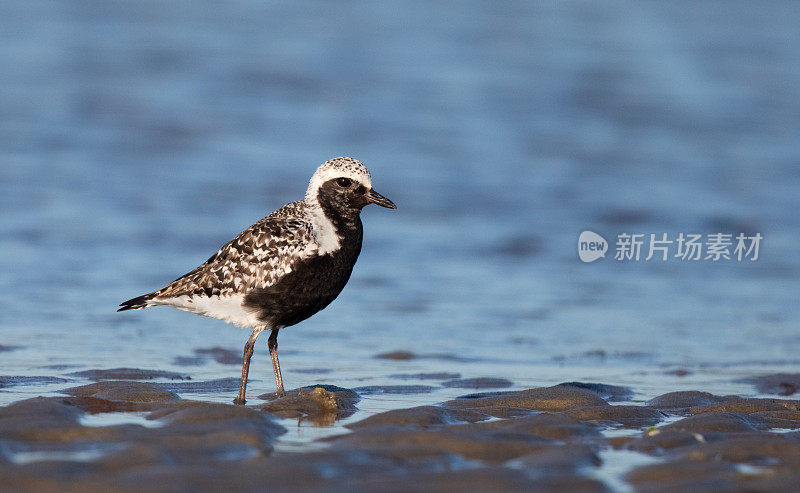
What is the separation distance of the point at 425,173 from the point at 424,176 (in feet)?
0.67

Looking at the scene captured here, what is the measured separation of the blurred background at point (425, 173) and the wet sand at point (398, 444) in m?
1.37

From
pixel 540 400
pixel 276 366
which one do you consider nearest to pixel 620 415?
pixel 540 400

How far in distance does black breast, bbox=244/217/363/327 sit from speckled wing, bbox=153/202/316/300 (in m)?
0.08

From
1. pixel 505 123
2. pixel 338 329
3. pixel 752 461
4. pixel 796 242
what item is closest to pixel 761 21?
pixel 505 123

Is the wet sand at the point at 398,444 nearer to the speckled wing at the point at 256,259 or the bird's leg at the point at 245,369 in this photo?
the bird's leg at the point at 245,369

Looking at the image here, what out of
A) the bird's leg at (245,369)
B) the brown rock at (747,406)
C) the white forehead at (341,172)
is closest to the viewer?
the brown rock at (747,406)

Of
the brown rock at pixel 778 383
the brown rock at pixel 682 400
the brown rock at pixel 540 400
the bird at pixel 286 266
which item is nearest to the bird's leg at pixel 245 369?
the bird at pixel 286 266

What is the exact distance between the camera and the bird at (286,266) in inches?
360

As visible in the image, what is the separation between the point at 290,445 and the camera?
22.7 feet

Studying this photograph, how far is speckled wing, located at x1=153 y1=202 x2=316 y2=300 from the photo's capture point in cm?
914

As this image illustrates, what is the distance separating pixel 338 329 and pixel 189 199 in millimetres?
8125

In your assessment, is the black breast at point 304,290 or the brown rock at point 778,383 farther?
the brown rock at point 778,383

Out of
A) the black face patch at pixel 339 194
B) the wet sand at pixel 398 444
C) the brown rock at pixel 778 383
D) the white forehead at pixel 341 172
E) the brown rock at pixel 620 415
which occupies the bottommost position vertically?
the wet sand at pixel 398 444

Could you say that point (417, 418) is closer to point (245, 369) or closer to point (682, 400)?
point (245, 369)
